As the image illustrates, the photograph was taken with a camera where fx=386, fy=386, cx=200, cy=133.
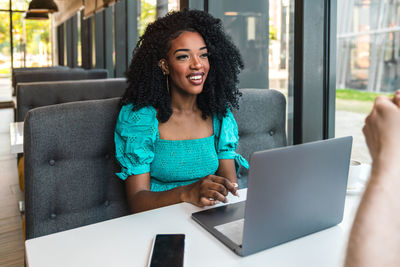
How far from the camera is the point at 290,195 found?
0.81 meters

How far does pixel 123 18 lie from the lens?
194 inches

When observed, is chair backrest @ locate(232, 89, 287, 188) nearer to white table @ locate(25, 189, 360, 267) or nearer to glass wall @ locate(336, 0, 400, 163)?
glass wall @ locate(336, 0, 400, 163)

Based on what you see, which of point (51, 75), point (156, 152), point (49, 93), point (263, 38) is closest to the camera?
point (156, 152)

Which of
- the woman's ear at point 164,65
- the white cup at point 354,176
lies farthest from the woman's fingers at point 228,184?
the woman's ear at point 164,65

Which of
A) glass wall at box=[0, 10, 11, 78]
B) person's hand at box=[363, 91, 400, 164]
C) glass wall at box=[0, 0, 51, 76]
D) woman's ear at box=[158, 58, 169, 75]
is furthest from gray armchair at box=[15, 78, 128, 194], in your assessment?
glass wall at box=[0, 10, 11, 78]

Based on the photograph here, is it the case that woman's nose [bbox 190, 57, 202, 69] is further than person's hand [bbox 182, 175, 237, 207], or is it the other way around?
woman's nose [bbox 190, 57, 202, 69]

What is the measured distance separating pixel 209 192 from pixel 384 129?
1.98ft

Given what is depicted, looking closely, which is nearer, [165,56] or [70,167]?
[70,167]

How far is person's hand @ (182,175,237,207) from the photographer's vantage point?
3.52ft

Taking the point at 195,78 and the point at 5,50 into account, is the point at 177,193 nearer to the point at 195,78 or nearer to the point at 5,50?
the point at 195,78

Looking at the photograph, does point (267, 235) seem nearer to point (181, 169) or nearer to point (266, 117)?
point (181, 169)

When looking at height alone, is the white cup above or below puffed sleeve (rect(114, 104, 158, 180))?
below

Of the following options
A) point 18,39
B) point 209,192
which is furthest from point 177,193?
point 18,39

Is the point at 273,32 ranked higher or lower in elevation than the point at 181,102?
higher
